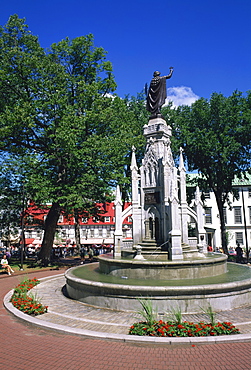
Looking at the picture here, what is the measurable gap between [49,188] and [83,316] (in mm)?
14180

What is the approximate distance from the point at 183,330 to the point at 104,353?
2.29 metres

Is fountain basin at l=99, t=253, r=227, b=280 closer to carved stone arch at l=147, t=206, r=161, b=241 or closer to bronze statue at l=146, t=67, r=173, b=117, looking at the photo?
carved stone arch at l=147, t=206, r=161, b=241

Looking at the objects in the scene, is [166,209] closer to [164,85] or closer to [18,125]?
[164,85]

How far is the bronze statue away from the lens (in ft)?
61.2

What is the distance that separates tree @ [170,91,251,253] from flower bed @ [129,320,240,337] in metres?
24.0

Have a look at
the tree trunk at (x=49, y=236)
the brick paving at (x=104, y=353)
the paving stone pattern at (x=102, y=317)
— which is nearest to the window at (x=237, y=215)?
the tree trunk at (x=49, y=236)

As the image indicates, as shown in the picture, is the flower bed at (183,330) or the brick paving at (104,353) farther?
the flower bed at (183,330)

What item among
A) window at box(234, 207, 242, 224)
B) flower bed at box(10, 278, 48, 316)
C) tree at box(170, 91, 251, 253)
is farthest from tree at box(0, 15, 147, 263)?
window at box(234, 207, 242, 224)

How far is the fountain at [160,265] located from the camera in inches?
410

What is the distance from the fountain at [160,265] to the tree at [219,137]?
14.2m

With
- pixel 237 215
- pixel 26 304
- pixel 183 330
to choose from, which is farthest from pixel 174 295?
pixel 237 215

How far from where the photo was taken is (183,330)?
809cm

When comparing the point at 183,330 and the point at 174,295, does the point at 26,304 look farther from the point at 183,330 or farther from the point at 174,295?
the point at 183,330

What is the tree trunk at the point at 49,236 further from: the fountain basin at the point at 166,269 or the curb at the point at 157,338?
the curb at the point at 157,338
